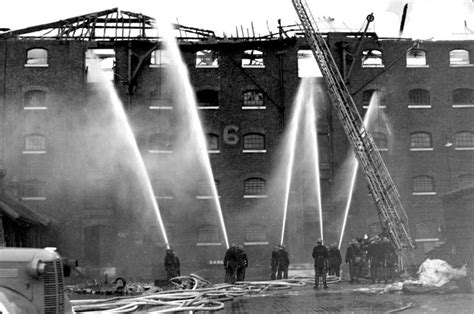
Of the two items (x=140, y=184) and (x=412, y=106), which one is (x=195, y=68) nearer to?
(x=140, y=184)

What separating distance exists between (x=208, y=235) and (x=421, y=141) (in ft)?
39.9

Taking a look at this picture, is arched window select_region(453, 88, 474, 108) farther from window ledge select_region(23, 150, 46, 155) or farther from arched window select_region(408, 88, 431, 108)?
window ledge select_region(23, 150, 46, 155)

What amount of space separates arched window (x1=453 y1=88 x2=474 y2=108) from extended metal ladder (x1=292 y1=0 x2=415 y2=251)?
22.0ft

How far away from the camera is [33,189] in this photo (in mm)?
31578

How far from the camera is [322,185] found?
1268 inches

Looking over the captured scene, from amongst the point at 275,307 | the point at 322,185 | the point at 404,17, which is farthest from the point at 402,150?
the point at 275,307

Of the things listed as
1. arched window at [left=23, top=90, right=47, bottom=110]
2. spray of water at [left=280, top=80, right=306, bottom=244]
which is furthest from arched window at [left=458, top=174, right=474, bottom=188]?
arched window at [left=23, top=90, right=47, bottom=110]

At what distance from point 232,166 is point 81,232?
26.8 feet

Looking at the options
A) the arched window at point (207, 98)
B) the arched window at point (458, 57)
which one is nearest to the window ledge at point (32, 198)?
the arched window at point (207, 98)

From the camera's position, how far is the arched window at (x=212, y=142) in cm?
3291

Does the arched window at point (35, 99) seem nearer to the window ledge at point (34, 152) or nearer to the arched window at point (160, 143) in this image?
the window ledge at point (34, 152)

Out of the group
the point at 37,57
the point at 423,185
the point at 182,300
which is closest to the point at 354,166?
the point at 423,185

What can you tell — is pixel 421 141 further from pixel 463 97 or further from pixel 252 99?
pixel 252 99

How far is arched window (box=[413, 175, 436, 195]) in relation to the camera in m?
33.0
